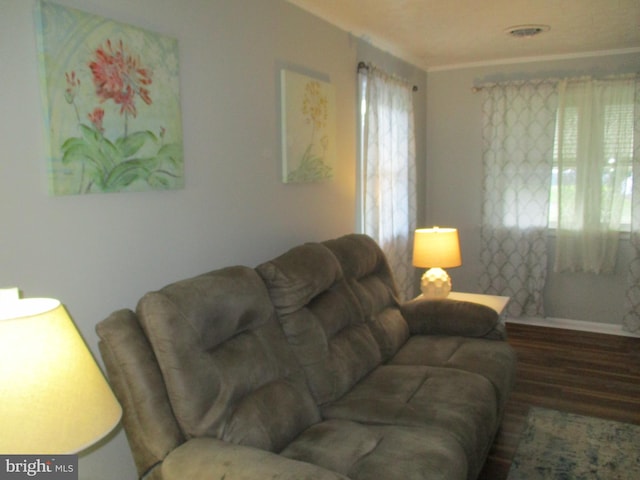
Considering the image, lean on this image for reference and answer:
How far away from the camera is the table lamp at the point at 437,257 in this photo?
3.51 m

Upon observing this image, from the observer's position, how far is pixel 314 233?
3.21 metres

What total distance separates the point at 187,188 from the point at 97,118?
0.52m

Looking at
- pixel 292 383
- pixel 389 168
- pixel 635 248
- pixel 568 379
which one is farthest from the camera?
pixel 635 248

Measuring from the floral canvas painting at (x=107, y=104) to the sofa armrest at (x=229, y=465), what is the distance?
36.2 inches

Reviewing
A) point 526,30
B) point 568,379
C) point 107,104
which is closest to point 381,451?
point 107,104

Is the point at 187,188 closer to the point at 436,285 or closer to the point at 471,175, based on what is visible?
the point at 436,285

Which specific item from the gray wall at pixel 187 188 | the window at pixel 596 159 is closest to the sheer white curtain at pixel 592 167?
the window at pixel 596 159

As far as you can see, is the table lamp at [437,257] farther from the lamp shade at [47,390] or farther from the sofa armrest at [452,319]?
the lamp shade at [47,390]

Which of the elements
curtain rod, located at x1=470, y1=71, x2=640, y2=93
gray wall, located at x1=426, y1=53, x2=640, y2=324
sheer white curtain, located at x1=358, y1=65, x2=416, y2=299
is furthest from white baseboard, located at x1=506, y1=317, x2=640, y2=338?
curtain rod, located at x1=470, y1=71, x2=640, y2=93

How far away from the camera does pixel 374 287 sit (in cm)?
301

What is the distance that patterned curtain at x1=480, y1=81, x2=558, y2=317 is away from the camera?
15.3 feet

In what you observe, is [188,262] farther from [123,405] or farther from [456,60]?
[456,60]

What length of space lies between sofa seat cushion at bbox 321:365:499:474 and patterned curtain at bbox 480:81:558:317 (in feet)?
8.52

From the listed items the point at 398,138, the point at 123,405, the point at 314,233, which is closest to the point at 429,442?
the point at 123,405
